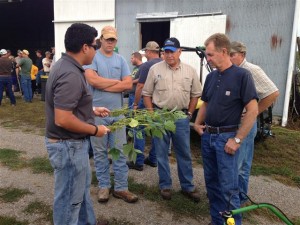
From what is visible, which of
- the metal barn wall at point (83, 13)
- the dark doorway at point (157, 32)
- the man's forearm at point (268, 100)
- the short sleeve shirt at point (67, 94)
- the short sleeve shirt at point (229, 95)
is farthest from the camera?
the dark doorway at point (157, 32)

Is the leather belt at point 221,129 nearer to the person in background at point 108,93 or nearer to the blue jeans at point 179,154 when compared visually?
the blue jeans at point 179,154

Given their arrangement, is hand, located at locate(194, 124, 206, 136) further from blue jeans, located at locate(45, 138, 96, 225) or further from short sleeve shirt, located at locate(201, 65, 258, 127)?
blue jeans, located at locate(45, 138, 96, 225)

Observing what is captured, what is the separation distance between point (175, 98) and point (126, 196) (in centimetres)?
143

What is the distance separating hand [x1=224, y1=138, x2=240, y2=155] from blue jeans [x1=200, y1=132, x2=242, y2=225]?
1.9 inches

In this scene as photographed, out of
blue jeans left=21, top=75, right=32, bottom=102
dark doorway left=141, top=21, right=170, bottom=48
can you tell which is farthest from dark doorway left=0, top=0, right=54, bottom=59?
blue jeans left=21, top=75, right=32, bottom=102

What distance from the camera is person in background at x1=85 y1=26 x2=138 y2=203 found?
3.65 metres

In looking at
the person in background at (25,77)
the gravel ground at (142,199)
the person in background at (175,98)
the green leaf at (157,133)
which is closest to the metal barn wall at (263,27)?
the gravel ground at (142,199)

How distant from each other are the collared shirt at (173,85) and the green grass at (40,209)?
6.22 feet

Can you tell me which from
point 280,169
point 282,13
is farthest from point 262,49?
point 280,169

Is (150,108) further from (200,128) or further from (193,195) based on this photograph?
(193,195)

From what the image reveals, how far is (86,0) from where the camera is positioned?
11344 millimetres

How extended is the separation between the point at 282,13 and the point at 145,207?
21.8ft

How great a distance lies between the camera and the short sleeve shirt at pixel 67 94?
226cm

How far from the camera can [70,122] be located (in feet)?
7.58
